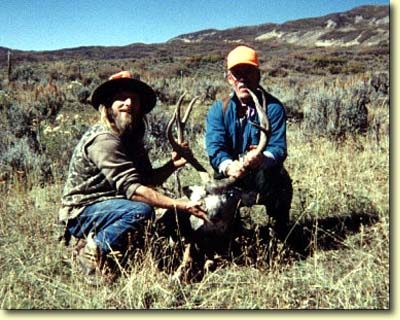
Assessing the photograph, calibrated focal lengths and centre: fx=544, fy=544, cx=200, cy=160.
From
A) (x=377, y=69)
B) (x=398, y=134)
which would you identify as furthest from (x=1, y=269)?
(x=377, y=69)

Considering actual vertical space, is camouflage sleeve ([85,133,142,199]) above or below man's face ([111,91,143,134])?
below

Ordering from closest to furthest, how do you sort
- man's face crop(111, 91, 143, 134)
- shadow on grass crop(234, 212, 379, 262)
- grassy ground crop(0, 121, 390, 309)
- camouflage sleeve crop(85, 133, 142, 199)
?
grassy ground crop(0, 121, 390, 309) → camouflage sleeve crop(85, 133, 142, 199) → man's face crop(111, 91, 143, 134) → shadow on grass crop(234, 212, 379, 262)

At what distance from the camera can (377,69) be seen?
10844mm

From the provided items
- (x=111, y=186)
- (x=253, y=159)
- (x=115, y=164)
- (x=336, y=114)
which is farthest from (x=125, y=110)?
(x=336, y=114)

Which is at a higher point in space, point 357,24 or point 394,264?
point 357,24

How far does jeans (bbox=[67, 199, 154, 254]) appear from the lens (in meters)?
3.60

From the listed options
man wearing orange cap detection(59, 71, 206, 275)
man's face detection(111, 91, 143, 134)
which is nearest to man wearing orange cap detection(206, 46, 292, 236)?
man wearing orange cap detection(59, 71, 206, 275)

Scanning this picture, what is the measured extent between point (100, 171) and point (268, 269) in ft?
4.39

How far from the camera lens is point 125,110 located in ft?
12.0

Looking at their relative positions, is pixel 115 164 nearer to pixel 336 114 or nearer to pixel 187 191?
pixel 187 191

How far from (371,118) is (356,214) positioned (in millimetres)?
2902

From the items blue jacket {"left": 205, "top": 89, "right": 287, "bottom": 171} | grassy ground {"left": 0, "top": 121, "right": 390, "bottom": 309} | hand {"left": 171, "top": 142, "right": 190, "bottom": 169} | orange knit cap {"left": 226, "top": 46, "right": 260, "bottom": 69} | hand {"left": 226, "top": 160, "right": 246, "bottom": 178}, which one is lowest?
grassy ground {"left": 0, "top": 121, "right": 390, "bottom": 309}

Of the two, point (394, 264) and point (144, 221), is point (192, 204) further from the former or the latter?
point (394, 264)

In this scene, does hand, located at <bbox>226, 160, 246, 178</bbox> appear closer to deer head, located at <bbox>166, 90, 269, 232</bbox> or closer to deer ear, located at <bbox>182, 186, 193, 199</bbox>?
deer head, located at <bbox>166, 90, 269, 232</bbox>
